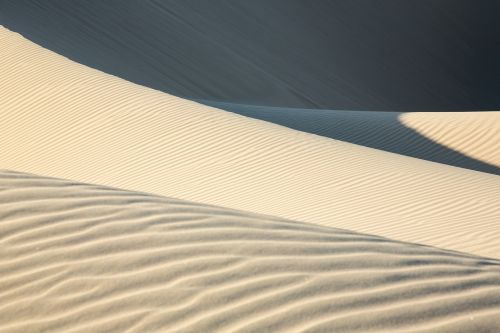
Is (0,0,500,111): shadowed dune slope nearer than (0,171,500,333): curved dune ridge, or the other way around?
(0,171,500,333): curved dune ridge

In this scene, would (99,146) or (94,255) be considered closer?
(94,255)

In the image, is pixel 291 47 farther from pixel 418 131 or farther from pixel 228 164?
pixel 228 164

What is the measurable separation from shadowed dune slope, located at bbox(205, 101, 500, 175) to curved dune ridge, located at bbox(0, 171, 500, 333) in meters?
8.20

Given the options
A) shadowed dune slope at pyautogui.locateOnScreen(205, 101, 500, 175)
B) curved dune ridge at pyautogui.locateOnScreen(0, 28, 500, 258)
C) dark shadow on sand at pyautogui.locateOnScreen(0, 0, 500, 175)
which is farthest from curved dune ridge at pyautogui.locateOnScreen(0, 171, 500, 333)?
dark shadow on sand at pyautogui.locateOnScreen(0, 0, 500, 175)

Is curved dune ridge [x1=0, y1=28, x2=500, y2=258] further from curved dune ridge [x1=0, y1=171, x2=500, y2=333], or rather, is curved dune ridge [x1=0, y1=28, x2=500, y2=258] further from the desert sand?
curved dune ridge [x1=0, y1=171, x2=500, y2=333]

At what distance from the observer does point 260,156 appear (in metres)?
8.67

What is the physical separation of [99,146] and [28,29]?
7648 mm

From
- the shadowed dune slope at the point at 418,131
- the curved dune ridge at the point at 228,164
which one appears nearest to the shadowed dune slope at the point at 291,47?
the shadowed dune slope at the point at 418,131

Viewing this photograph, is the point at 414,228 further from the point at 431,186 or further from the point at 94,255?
→ the point at 94,255

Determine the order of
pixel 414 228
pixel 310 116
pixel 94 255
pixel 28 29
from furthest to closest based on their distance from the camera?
1. pixel 28 29
2. pixel 310 116
3. pixel 414 228
4. pixel 94 255

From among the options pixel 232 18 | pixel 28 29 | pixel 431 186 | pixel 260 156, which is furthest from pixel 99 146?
pixel 232 18

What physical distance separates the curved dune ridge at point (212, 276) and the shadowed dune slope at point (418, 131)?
820 cm

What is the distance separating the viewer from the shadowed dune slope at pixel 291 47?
16.5m

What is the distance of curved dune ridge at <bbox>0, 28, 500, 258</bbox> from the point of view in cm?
702
